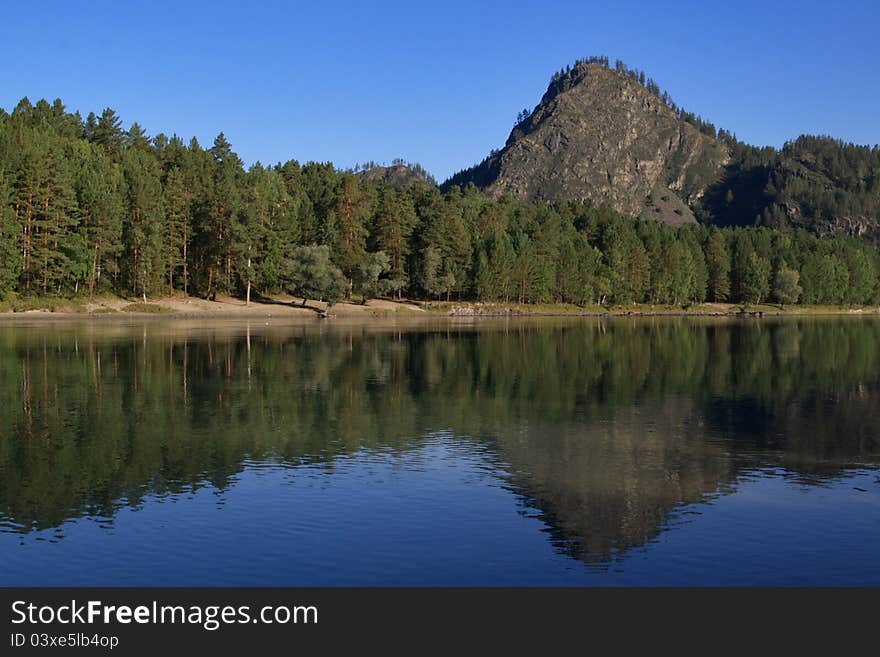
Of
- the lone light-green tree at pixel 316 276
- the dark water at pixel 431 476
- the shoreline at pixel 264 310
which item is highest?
the lone light-green tree at pixel 316 276

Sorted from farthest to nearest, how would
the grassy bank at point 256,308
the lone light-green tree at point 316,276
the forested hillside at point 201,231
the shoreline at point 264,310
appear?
the lone light-green tree at point 316,276, the forested hillside at point 201,231, the shoreline at point 264,310, the grassy bank at point 256,308

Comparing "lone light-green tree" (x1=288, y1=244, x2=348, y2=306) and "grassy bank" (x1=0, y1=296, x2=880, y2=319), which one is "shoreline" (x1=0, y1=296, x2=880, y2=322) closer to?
"grassy bank" (x1=0, y1=296, x2=880, y2=319)

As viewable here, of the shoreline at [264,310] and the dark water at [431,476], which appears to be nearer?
the dark water at [431,476]

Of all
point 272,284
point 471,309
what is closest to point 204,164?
point 272,284

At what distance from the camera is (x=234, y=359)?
63.3m

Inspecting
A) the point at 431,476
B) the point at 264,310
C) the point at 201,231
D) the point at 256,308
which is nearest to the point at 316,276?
the point at 264,310

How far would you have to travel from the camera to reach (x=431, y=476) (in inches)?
1042

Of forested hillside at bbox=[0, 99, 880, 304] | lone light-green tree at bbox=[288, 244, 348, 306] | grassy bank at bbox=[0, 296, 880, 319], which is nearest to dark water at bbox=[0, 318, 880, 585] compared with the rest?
grassy bank at bbox=[0, 296, 880, 319]

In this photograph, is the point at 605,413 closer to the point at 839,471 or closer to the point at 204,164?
the point at 839,471

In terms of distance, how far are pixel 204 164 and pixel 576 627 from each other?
180204 mm

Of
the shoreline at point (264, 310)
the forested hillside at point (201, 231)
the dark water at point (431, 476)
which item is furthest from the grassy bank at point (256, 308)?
the dark water at point (431, 476)

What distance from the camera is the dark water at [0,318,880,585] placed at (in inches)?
722

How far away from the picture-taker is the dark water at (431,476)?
1833cm

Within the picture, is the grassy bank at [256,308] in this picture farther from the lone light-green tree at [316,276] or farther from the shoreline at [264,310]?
the lone light-green tree at [316,276]
